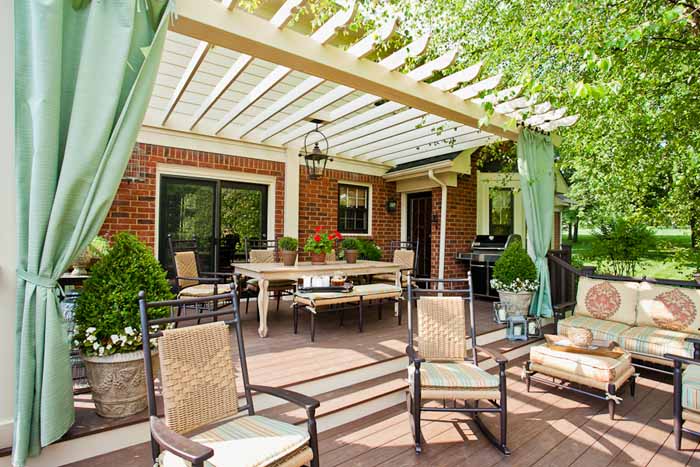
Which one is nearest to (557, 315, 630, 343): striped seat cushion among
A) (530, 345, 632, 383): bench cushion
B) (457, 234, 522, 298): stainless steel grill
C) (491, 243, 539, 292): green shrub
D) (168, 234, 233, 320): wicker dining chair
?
(530, 345, 632, 383): bench cushion

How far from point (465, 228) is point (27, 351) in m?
7.05

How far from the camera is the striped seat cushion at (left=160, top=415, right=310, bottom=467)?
1.57 metres

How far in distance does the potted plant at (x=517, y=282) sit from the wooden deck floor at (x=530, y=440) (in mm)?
1659

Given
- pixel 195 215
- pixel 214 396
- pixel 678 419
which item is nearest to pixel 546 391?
pixel 678 419

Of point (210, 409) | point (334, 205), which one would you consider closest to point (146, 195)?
point (334, 205)

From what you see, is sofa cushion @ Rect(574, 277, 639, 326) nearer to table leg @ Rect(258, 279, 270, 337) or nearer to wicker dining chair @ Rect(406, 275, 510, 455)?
wicker dining chair @ Rect(406, 275, 510, 455)

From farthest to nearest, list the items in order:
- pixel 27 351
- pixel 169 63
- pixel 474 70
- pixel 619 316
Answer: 1. pixel 169 63
2. pixel 619 316
3. pixel 474 70
4. pixel 27 351

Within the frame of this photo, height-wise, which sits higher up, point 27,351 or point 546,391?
point 27,351

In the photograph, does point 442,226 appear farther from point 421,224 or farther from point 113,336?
point 113,336

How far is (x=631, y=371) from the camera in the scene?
124 inches

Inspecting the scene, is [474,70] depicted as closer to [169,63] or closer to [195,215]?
[169,63]

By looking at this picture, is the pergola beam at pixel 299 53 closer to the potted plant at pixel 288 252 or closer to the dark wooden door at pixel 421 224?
the potted plant at pixel 288 252

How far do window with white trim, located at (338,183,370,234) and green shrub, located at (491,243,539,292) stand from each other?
10.7 ft

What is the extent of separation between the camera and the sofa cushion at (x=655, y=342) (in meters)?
3.30
